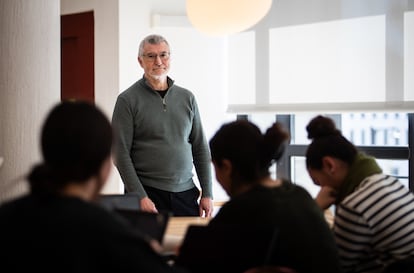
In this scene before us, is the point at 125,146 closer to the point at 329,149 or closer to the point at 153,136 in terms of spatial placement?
the point at 153,136

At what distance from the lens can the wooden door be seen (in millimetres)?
4418

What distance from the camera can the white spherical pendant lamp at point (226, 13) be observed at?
9.14 ft

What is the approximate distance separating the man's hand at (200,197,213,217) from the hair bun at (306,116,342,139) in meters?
1.10

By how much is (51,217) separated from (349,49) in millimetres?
2840

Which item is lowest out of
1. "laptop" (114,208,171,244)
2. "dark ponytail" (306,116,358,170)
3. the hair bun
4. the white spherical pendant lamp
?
"laptop" (114,208,171,244)

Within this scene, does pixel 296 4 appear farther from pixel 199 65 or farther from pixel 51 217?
pixel 51 217

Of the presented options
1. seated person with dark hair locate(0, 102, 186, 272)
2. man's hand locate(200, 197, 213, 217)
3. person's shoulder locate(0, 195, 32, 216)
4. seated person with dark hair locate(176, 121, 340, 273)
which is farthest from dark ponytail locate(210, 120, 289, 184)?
man's hand locate(200, 197, 213, 217)

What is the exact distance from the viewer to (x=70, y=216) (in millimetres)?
1192

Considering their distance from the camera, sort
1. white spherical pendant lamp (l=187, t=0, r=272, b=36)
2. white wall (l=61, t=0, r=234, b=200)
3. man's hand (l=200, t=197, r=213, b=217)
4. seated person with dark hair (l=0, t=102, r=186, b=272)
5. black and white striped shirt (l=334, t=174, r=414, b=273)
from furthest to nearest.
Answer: white wall (l=61, t=0, r=234, b=200)
man's hand (l=200, t=197, r=213, b=217)
white spherical pendant lamp (l=187, t=0, r=272, b=36)
black and white striped shirt (l=334, t=174, r=414, b=273)
seated person with dark hair (l=0, t=102, r=186, b=272)

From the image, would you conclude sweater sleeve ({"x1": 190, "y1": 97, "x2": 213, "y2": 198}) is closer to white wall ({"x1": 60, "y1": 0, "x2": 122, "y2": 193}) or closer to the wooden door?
white wall ({"x1": 60, "y1": 0, "x2": 122, "y2": 193})

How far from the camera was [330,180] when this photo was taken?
2020 millimetres

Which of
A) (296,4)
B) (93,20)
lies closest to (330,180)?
(296,4)

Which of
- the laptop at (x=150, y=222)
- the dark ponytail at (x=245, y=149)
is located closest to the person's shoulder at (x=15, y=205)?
the laptop at (x=150, y=222)

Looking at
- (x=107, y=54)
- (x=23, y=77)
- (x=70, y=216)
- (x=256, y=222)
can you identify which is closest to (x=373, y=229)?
(x=256, y=222)
